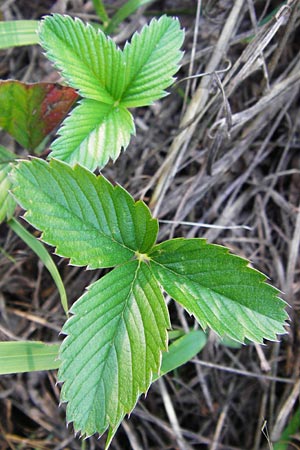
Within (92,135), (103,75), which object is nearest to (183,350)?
(92,135)

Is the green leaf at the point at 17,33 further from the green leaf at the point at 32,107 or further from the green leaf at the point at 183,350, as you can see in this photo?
the green leaf at the point at 183,350

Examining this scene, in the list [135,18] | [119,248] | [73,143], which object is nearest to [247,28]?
[135,18]

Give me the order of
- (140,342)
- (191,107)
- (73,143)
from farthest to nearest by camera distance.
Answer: (191,107) → (73,143) → (140,342)

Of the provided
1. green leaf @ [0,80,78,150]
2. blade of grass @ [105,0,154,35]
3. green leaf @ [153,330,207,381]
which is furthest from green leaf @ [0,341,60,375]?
blade of grass @ [105,0,154,35]

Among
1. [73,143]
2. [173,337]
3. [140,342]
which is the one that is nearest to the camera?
[140,342]

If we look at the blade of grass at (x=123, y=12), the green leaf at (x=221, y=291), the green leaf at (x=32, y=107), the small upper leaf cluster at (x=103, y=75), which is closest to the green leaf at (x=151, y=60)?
the small upper leaf cluster at (x=103, y=75)

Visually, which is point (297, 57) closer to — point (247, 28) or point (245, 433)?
point (247, 28)

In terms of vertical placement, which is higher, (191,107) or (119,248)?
(191,107)
